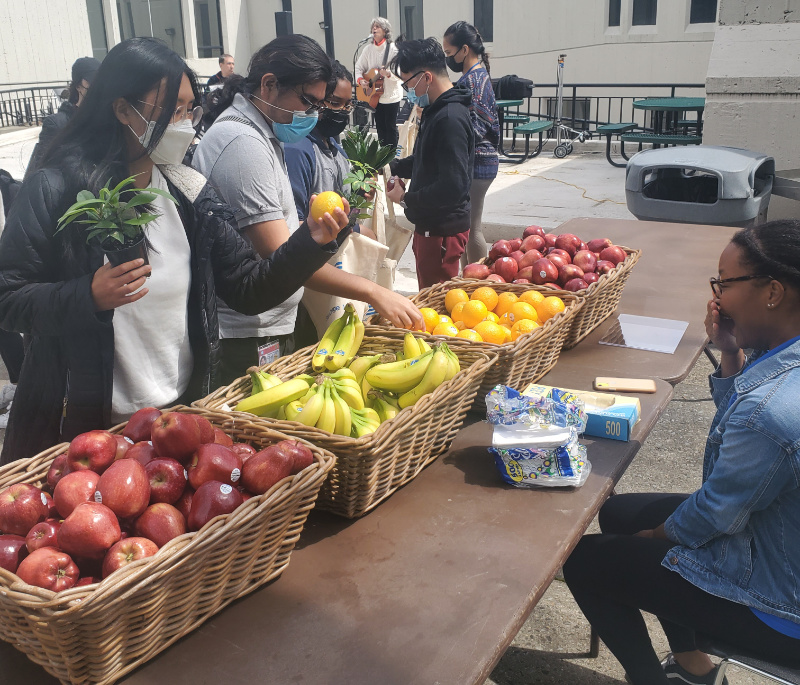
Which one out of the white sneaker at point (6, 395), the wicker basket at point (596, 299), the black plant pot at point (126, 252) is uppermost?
the black plant pot at point (126, 252)

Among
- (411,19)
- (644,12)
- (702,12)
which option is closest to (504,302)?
(702,12)

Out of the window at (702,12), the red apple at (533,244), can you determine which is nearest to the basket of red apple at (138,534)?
the red apple at (533,244)

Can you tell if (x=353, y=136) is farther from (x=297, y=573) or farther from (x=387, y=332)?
(x=297, y=573)

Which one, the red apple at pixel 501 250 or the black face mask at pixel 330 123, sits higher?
the black face mask at pixel 330 123

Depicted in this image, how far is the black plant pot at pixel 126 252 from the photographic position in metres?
1.85

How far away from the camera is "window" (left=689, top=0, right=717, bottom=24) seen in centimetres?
1977

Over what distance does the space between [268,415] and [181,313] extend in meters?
0.47

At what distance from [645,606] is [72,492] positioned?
5.11 feet

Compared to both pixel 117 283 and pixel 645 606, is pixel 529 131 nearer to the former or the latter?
pixel 645 606

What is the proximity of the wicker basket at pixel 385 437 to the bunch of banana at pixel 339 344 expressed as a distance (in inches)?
2.1

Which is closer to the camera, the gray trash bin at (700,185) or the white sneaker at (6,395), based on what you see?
the white sneaker at (6,395)

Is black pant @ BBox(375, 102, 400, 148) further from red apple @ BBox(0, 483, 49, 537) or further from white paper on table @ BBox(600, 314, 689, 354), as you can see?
red apple @ BBox(0, 483, 49, 537)

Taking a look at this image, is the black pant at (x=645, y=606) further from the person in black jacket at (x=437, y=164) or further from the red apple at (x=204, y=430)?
the person in black jacket at (x=437, y=164)

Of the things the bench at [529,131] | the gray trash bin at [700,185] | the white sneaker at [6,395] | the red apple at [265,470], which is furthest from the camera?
the bench at [529,131]
